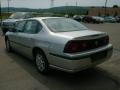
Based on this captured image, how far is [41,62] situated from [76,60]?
1335mm

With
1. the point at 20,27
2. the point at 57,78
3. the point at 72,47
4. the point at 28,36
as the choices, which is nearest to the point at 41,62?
the point at 57,78

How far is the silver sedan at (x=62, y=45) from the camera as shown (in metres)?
4.54

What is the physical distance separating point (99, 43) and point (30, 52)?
2079 mm

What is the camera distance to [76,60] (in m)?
4.44

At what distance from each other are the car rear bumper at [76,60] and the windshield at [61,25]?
91 cm

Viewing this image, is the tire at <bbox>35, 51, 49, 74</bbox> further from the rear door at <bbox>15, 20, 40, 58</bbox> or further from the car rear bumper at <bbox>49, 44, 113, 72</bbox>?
the rear door at <bbox>15, 20, 40, 58</bbox>

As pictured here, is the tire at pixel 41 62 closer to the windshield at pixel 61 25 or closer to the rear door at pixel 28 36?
the rear door at pixel 28 36

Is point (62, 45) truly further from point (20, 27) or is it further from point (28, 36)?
point (20, 27)

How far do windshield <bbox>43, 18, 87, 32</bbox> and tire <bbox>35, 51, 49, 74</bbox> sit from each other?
29.6 inches

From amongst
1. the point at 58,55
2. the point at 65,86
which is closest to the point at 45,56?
the point at 58,55

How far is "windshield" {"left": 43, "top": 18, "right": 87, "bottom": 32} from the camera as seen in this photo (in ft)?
17.9

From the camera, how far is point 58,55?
4.66m

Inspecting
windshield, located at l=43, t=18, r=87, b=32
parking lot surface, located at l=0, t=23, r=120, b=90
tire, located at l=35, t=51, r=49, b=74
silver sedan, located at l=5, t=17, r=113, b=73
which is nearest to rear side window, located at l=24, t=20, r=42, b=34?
silver sedan, located at l=5, t=17, r=113, b=73

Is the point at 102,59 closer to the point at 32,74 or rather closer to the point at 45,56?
the point at 45,56
